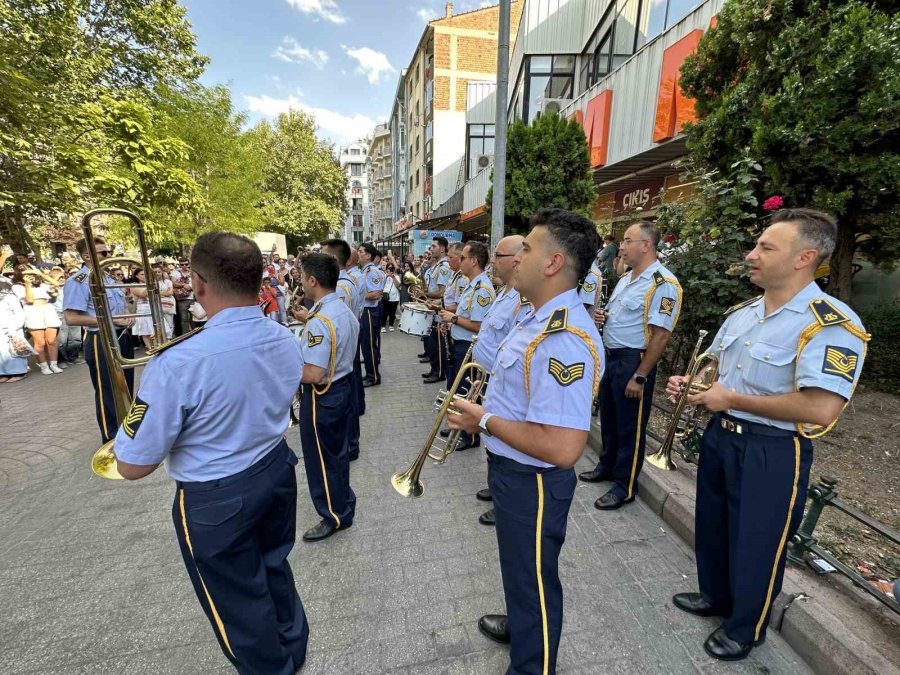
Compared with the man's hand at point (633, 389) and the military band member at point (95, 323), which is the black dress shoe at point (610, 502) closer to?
the man's hand at point (633, 389)

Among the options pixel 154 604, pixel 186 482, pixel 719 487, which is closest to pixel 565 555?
pixel 719 487

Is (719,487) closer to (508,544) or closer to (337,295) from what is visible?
(508,544)

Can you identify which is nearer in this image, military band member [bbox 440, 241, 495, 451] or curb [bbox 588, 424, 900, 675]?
curb [bbox 588, 424, 900, 675]

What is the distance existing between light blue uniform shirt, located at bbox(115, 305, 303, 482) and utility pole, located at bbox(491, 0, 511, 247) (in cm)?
621

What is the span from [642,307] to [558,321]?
2.01 m

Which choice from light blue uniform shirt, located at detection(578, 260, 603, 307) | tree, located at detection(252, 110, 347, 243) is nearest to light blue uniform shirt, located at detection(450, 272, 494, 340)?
light blue uniform shirt, located at detection(578, 260, 603, 307)

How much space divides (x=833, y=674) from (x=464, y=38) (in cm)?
3332

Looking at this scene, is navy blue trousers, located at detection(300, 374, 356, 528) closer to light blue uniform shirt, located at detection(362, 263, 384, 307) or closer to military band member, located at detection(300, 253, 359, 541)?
military band member, located at detection(300, 253, 359, 541)

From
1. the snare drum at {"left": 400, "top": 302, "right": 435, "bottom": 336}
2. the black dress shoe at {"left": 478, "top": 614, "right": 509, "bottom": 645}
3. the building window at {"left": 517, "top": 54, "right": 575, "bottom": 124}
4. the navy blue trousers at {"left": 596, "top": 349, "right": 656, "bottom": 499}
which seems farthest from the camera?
the building window at {"left": 517, "top": 54, "right": 575, "bottom": 124}

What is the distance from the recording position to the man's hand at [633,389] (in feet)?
10.7

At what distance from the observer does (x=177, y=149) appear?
832cm

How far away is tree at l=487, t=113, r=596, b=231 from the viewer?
360 inches

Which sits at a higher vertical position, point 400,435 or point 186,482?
point 186,482

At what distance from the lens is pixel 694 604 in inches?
96.4
